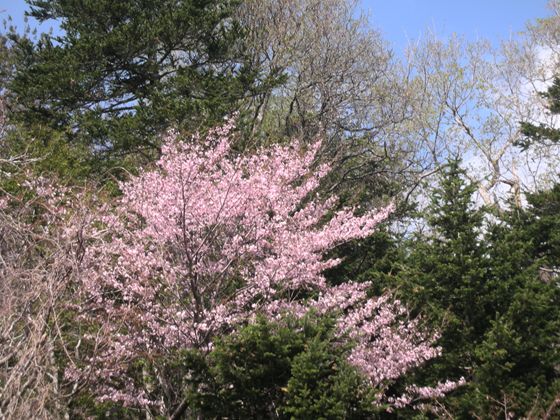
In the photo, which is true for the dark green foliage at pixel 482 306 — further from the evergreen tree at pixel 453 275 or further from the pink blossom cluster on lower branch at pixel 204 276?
the pink blossom cluster on lower branch at pixel 204 276

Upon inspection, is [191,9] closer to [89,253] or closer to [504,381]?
[89,253]

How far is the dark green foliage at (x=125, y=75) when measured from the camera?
11.5m

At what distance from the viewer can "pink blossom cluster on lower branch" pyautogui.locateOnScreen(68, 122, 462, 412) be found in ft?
22.5

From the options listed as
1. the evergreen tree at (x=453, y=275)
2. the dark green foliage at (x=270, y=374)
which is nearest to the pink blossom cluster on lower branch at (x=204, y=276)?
the evergreen tree at (x=453, y=275)

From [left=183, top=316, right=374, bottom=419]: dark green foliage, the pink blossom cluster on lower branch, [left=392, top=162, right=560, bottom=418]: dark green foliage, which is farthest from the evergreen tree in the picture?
[left=183, top=316, right=374, bottom=419]: dark green foliage

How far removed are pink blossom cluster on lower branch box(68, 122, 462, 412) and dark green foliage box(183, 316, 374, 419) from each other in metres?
0.97

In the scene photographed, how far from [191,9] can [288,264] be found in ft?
25.2

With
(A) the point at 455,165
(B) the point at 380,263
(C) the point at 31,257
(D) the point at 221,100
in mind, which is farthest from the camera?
(D) the point at 221,100

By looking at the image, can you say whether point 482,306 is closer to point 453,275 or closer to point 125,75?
point 453,275

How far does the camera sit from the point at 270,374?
17.4 ft

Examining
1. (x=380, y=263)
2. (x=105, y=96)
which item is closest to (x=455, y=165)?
(x=380, y=263)

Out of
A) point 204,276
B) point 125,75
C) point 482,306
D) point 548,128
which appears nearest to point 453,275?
point 482,306

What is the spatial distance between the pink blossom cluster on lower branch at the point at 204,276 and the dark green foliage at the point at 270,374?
3.18ft

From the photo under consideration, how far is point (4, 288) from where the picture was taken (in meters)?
4.50
